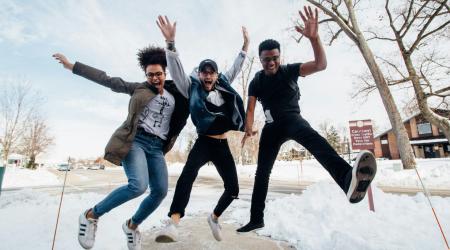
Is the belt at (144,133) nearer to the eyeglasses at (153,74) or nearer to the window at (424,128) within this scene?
the eyeglasses at (153,74)

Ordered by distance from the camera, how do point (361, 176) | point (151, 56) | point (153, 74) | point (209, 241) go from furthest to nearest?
point (209, 241) < point (151, 56) < point (153, 74) < point (361, 176)

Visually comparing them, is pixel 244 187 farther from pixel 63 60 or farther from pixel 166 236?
pixel 63 60

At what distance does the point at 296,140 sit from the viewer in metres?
3.06

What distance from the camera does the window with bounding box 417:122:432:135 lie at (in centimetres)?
4688

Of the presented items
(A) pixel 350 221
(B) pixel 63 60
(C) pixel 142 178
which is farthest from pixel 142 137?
(A) pixel 350 221

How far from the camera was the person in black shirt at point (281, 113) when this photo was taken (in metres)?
2.87

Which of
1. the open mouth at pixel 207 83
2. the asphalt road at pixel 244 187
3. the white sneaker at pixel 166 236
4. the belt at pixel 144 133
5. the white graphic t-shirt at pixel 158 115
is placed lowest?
the asphalt road at pixel 244 187

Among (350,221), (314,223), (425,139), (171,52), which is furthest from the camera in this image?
(425,139)

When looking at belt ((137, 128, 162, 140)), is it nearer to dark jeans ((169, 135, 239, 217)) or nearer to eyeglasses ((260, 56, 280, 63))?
dark jeans ((169, 135, 239, 217))

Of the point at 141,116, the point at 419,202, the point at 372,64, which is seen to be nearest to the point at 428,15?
the point at 372,64

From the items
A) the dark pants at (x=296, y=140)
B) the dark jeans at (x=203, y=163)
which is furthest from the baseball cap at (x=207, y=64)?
the dark pants at (x=296, y=140)

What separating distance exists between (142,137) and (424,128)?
2235 inches

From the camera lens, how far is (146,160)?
3.30 metres

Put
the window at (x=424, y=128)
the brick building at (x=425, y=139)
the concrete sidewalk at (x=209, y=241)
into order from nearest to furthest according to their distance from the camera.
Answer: the concrete sidewalk at (x=209, y=241) → the brick building at (x=425, y=139) → the window at (x=424, y=128)
